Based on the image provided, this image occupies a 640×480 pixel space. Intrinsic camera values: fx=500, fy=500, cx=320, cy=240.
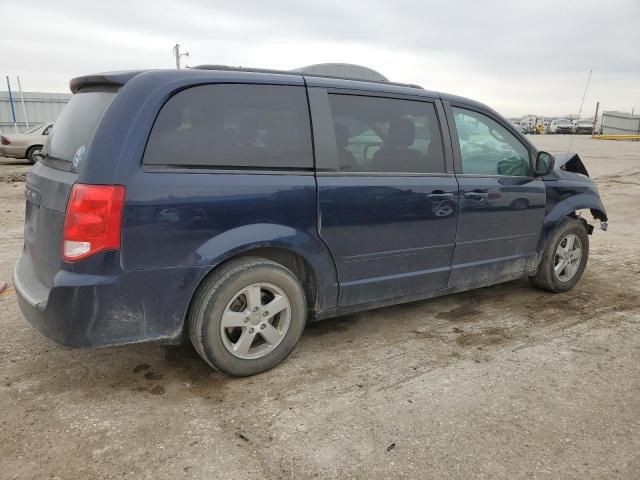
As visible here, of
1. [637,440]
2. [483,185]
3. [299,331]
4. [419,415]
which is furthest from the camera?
[483,185]

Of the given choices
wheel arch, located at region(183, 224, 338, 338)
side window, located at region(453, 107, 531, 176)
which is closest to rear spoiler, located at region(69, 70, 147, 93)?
wheel arch, located at region(183, 224, 338, 338)

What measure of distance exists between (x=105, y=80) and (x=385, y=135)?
5.74 ft

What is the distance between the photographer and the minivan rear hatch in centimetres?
257

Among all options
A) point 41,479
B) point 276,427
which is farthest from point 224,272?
point 41,479

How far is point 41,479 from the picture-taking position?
2.10 meters

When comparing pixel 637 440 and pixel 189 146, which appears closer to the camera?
pixel 637 440

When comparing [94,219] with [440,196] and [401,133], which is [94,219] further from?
[440,196]

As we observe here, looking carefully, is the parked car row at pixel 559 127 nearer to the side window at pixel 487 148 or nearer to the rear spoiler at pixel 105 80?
the side window at pixel 487 148

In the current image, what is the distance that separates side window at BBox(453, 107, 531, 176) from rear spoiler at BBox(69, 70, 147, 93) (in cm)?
230

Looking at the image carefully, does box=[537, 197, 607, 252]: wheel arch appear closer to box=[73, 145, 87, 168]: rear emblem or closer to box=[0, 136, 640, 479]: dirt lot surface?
box=[0, 136, 640, 479]: dirt lot surface

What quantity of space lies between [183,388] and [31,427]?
29.6 inches

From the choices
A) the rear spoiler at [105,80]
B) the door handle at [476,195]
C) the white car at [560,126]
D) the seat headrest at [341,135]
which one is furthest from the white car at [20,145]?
the white car at [560,126]

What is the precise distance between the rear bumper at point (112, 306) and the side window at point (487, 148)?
88.6 inches

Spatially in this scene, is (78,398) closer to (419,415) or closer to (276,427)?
(276,427)
